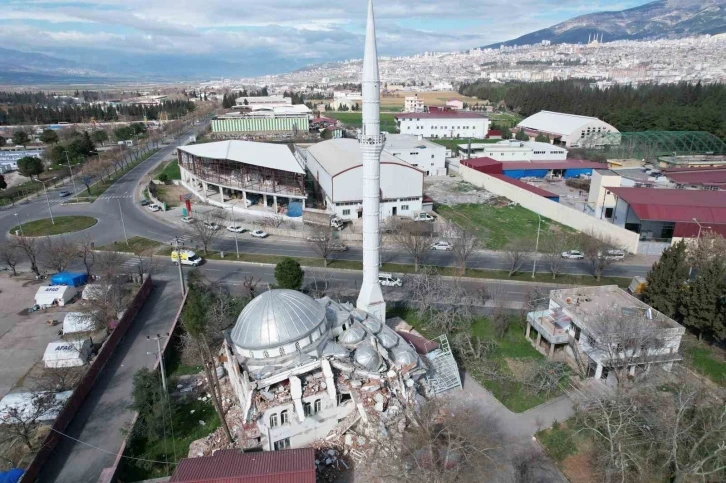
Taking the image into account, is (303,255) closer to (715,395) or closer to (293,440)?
(293,440)

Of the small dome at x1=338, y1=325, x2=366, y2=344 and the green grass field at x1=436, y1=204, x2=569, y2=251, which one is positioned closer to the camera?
the small dome at x1=338, y1=325, x2=366, y2=344

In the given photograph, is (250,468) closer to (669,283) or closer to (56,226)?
(669,283)

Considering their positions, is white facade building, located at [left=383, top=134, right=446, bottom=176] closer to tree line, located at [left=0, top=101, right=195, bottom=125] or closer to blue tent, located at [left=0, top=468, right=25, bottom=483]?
blue tent, located at [left=0, top=468, right=25, bottom=483]

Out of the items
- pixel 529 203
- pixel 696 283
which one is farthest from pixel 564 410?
pixel 529 203

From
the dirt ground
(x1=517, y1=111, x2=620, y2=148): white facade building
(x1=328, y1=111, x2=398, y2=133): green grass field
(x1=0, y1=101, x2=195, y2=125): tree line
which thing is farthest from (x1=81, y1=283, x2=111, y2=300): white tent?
(x1=0, y1=101, x2=195, y2=125): tree line

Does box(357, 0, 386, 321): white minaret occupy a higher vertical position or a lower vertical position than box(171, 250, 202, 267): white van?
higher

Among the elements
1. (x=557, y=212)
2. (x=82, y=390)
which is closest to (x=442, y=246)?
(x=557, y=212)
